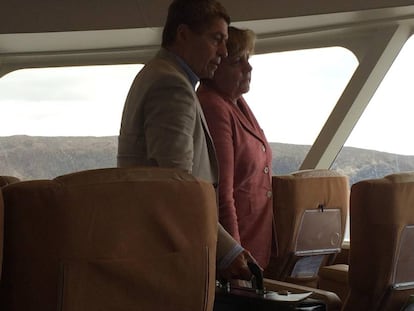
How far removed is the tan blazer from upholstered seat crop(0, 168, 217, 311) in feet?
1.27

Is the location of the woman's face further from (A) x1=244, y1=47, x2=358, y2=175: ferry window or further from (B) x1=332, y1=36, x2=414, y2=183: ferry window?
(A) x1=244, y1=47, x2=358, y2=175: ferry window

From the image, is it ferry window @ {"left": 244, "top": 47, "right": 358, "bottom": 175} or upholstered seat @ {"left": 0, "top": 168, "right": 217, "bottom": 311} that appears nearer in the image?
upholstered seat @ {"left": 0, "top": 168, "right": 217, "bottom": 311}

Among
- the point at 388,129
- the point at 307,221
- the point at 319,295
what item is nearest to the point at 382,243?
the point at 319,295

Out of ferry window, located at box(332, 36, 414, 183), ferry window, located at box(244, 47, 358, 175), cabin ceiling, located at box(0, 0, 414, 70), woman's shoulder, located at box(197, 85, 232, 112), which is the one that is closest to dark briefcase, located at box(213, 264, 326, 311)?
woman's shoulder, located at box(197, 85, 232, 112)

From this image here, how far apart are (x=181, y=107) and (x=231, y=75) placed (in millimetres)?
716

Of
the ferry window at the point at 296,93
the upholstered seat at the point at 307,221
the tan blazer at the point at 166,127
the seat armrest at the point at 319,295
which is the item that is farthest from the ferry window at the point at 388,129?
the tan blazer at the point at 166,127

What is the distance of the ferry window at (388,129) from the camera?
499 cm

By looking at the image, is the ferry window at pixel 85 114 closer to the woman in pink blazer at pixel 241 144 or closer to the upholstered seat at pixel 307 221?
the upholstered seat at pixel 307 221

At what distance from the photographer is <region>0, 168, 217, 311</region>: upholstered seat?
147 cm

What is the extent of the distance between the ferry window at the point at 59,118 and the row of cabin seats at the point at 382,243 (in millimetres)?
4234

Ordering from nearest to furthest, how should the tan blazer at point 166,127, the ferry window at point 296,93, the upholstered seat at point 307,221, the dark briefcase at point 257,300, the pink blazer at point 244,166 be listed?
the dark briefcase at point 257,300 < the tan blazer at point 166,127 < the pink blazer at point 244,166 < the upholstered seat at point 307,221 < the ferry window at point 296,93

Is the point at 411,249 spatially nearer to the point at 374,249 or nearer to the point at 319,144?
the point at 374,249

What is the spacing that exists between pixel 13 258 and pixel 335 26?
13.3 ft

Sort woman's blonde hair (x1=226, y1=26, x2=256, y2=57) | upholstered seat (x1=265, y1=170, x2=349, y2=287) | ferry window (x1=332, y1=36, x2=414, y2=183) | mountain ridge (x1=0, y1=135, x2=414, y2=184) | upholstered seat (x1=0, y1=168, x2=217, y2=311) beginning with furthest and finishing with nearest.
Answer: mountain ridge (x1=0, y1=135, x2=414, y2=184) < ferry window (x1=332, y1=36, x2=414, y2=183) < upholstered seat (x1=265, y1=170, x2=349, y2=287) < woman's blonde hair (x1=226, y1=26, x2=256, y2=57) < upholstered seat (x1=0, y1=168, x2=217, y2=311)
